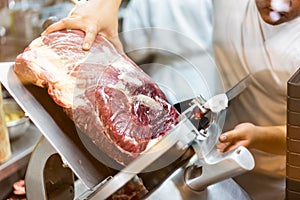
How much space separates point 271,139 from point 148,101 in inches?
12.2

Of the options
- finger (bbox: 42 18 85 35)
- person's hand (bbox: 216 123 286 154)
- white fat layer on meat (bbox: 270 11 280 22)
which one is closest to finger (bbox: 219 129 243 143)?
person's hand (bbox: 216 123 286 154)

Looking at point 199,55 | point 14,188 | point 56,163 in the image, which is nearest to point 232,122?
point 199,55

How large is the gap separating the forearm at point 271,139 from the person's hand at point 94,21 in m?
0.36

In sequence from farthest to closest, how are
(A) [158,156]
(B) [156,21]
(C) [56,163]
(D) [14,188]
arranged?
1. (D) [14,188]
2. (B) [156,21]
3. (C) [56,163]
4. (A) [158,156]

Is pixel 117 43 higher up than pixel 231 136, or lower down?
higher up

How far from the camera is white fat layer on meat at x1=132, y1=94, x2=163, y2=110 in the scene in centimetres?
91

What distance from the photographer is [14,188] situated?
139 cm

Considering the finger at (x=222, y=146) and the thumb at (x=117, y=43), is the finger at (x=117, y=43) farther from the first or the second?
the finger at (x=222, y=146)

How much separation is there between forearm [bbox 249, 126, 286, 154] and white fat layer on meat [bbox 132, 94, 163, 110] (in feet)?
0.80

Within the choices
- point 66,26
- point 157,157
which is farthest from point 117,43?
point 157,157

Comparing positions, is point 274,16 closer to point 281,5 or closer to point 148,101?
point 281,5

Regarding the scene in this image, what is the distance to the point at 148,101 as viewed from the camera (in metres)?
0.92

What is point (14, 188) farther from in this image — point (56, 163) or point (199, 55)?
point (199, 55)

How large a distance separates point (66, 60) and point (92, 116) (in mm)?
130
